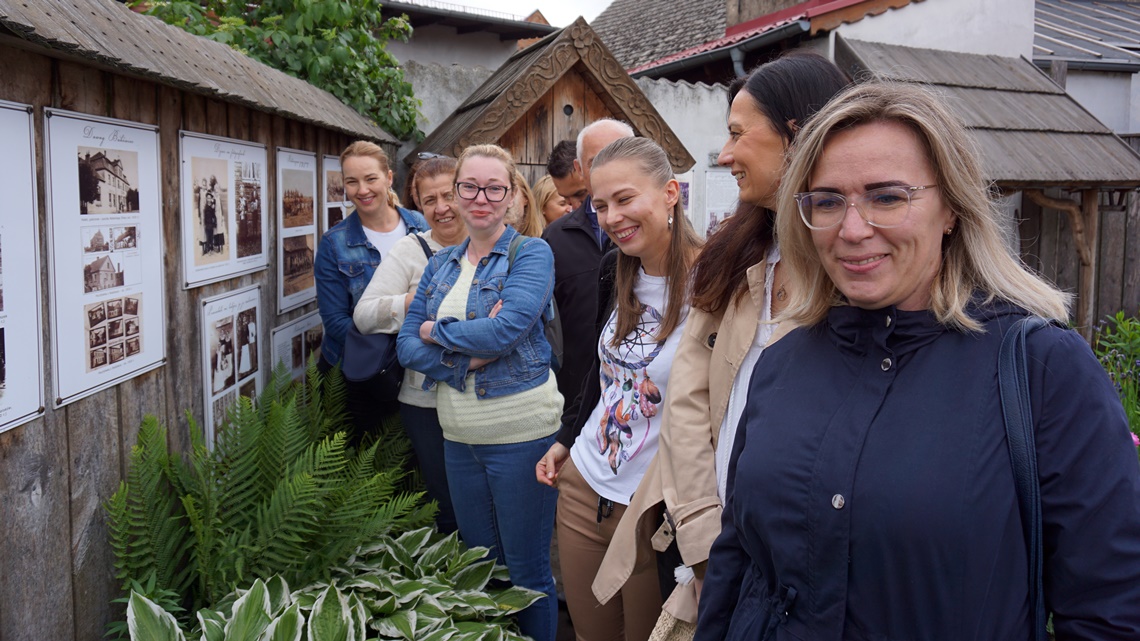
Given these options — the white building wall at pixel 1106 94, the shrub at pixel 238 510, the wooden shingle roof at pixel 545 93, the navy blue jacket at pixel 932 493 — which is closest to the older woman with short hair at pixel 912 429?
the navy blue jacket at pixel 932 493

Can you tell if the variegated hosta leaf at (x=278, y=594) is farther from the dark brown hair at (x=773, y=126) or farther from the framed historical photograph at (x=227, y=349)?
the dark brown hair at (x=773, y=126)

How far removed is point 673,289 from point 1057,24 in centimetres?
1264

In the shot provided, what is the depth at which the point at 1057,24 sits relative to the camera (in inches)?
490

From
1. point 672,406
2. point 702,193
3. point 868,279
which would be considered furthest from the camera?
point 702,193

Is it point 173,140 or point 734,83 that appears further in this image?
point 173,140

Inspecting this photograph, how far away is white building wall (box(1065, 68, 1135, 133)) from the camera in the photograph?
10.1 metres

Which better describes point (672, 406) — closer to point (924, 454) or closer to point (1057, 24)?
point (924, 454)

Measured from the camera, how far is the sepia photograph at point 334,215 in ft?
17.3

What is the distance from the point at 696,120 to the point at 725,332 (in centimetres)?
711

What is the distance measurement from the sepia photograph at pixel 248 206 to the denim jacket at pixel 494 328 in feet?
2.82

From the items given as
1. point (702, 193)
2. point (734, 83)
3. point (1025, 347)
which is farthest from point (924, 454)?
point (702, 193)

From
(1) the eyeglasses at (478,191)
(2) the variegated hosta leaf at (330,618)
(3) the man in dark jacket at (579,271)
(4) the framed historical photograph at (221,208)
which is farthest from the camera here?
(3) the man in dark jacket at (579,271)

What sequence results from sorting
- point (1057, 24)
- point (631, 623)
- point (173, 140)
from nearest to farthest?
point (631, 623)
point (173, 140)
point (1057, 24)

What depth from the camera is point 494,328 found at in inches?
127
